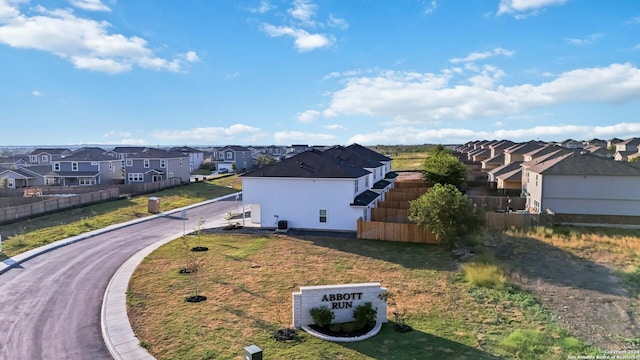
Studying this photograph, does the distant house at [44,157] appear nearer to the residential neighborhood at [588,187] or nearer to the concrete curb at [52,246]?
the concrete curb at [52,246]

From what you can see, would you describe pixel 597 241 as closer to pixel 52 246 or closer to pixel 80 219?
pixel 52 246

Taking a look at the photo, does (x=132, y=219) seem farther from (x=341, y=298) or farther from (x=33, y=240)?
(x=341, y=298)

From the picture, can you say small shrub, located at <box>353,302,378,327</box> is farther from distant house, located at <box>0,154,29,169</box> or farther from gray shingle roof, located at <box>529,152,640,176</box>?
distant house, located at <box>0,154,29,169</box>

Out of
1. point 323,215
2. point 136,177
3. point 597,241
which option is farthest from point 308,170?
point 136,177

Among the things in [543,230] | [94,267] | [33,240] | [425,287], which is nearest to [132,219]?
[33,240]

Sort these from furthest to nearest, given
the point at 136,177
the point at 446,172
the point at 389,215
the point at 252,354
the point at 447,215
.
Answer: the point at 136,177
the point at 446,172
the point at 389,215
the point at 447,215
the point at 252,354

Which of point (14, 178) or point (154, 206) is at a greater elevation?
point (14, 178)

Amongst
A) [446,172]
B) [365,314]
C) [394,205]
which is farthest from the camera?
[446,172]
